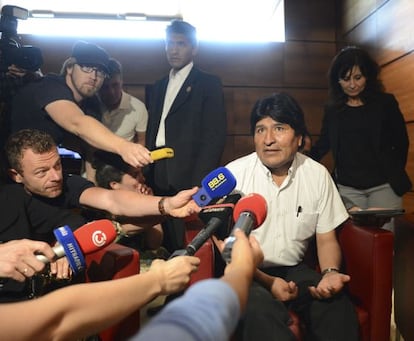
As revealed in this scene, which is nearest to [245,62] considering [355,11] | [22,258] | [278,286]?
[355,11]

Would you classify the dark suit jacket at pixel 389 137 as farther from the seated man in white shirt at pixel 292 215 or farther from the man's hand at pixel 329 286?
the man's hand at pixel 329 286

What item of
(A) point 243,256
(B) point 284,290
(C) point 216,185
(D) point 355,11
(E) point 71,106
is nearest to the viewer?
(A) point 243,256

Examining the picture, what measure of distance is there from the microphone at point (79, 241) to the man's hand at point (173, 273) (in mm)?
251

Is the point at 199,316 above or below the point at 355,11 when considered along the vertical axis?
below

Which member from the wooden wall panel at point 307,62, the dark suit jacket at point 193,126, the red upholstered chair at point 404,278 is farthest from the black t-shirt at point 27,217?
the wooden wall panel at point 307,62

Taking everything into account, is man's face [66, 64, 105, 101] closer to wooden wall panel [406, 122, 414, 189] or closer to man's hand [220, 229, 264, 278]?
man's hand [220, 229, 264, 278]

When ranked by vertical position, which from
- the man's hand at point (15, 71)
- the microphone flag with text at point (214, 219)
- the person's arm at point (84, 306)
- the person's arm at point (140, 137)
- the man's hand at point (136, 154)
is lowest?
the person's arm at point (84, 306)

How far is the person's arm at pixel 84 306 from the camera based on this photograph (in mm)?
777

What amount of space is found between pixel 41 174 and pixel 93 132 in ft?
0.83

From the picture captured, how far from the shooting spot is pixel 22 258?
1202 millimetres

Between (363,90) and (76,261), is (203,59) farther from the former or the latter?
(76,261)

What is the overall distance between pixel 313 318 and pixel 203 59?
2438 millimetres

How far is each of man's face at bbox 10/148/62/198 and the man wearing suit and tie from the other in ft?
3.39

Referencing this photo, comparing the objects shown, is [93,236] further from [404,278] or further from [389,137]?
[389,137]
